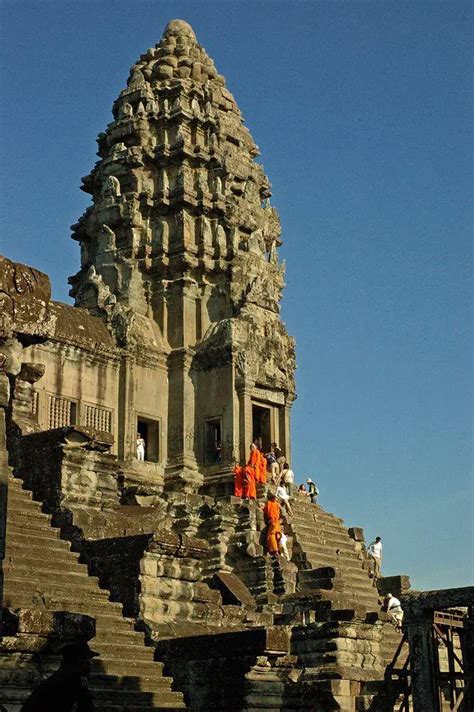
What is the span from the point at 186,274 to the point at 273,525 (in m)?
8.18

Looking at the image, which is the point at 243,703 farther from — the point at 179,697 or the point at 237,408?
the point at 237,408

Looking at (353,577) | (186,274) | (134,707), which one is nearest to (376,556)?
(353,577)

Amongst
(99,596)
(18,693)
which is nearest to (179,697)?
(99,596)

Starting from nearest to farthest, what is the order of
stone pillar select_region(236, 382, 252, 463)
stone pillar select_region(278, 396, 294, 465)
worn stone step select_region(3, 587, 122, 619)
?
worn stone step select_region(3, 587, 122, 619)
stone pillar select_region(236, 382, 252, 463)
stone pillar select_region(278, 396, 294, 465)

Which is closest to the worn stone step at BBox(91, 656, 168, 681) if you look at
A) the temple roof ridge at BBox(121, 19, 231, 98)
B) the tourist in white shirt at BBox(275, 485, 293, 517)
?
the tourist in white shirt at BBox(275, 485, 293, 517)

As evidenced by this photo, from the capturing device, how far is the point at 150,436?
29.3 m

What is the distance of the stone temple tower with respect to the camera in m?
29.0

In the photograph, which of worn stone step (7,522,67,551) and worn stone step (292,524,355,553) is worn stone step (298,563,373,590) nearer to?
worn stone step (292,524,355,553)

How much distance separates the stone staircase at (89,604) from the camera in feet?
46.7

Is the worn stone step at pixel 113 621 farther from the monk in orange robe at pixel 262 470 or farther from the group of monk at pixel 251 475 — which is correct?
the monk in orange robe at pixel 262 470

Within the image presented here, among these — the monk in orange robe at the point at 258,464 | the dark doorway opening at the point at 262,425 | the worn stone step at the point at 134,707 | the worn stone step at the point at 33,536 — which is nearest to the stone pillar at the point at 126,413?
the monk in orange robe at the point at 258,464

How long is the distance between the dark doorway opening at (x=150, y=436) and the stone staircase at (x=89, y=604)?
437 inches

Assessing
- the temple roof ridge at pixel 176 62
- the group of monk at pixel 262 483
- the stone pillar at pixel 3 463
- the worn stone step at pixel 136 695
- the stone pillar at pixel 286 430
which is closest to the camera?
the stone pillar at pixel 3 463

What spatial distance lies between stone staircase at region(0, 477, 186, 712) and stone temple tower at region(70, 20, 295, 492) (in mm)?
10807
